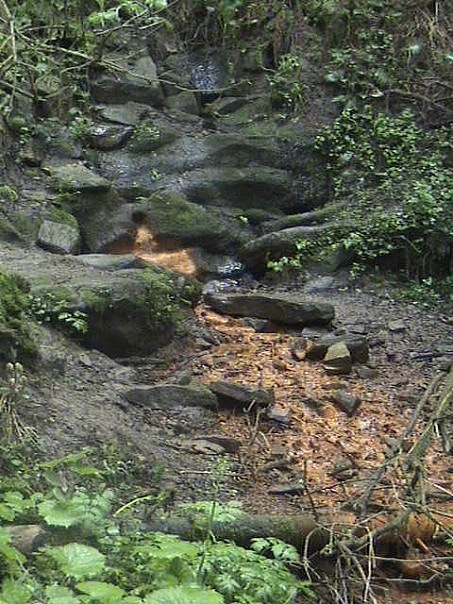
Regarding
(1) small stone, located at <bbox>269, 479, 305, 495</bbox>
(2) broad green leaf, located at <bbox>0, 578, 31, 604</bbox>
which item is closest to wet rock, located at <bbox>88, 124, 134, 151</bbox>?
(1) small stone, located at <bbox>269, 479, 305, 495</bbox>

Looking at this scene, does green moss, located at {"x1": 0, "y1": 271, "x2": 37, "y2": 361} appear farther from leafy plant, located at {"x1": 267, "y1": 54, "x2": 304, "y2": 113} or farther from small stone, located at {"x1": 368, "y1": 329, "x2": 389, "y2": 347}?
leafy plant, located at {"x1": 267, "y1": 54, "x2": 304, "y2": 113}

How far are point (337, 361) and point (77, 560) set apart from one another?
5.13 m

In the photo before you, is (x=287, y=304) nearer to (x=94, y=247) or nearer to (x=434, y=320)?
(x=434, y=320)

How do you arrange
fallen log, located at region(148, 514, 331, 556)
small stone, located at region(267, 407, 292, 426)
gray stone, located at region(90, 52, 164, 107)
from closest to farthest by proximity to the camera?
fallen log, located at region(148, 514, 331, 556) < small stone, located at region(267, 407, 292, 426) < gray stone, located at region(90, 52, 164, 107)

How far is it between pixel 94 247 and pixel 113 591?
7.20m

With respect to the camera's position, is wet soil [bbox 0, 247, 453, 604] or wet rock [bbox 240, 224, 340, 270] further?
wet rock [bbox 240, 224, 340, 270]

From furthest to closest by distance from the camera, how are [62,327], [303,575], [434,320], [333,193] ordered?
[333,193], [434,320], [62,327], [303,575]

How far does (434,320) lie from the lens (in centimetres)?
897

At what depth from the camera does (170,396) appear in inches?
253

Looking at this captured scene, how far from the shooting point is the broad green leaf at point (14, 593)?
2.50 m

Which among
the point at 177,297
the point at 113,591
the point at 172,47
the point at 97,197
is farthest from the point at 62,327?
the point at 172,47

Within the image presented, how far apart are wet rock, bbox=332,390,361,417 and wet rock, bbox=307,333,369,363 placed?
2.42 feet

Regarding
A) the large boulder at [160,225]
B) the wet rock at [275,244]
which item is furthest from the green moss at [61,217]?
the wet rock at [275,244]

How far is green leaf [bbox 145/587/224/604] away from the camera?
8.33 ft
